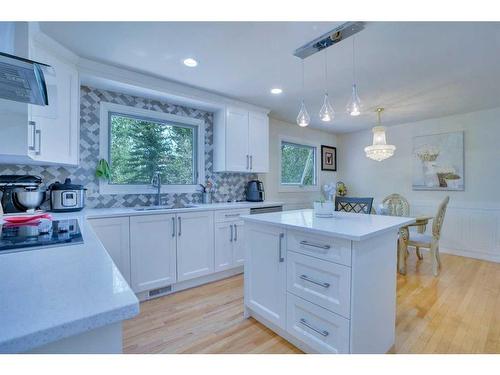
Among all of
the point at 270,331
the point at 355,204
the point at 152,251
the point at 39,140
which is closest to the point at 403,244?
the point at 355,204

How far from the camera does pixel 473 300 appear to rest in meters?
2.41

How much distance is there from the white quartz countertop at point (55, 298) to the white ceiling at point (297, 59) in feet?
5.58

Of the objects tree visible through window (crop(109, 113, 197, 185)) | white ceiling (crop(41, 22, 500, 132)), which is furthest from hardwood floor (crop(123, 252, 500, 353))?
white ceiling (crop(41, 22, 500, 132))

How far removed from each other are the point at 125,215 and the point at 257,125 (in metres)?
2.22

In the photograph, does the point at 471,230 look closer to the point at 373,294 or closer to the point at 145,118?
the point at 373,294

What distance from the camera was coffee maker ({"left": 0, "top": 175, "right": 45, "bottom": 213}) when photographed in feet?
6.27

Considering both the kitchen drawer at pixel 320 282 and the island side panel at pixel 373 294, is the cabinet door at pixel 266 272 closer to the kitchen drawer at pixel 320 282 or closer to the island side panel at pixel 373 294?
the kitchen drawer at pixel 320 282

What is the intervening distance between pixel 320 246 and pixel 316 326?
51 cm

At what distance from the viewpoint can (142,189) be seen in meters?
2.90

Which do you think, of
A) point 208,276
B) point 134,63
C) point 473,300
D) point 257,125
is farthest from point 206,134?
point 473,300

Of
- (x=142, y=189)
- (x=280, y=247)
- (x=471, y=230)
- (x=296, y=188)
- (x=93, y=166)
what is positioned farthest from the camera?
(x=296, y=188)

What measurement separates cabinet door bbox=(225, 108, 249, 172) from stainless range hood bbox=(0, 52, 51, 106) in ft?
7.02

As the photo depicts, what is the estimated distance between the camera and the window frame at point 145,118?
2.63m

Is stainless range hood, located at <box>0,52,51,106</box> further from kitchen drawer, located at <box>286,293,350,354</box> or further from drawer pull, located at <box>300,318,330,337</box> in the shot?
drawer pull, located at <box>300,318,330,337</box>
